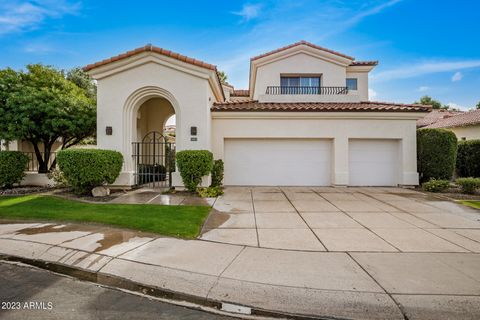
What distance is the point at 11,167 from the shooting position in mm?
9641

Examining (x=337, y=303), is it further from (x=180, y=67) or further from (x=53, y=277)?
(x=180, y=67)

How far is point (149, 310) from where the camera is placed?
2688 mm

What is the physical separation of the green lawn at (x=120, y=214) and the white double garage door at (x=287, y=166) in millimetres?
4726

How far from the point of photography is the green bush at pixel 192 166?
905 centimetres

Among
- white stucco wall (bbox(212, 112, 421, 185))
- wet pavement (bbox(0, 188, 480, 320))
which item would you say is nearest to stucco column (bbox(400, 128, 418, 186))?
white stucco wall (bbox(212, 112, 421, 185))

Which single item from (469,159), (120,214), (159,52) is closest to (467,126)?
(469,159)

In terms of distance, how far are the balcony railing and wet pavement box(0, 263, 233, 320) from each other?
14953 mm

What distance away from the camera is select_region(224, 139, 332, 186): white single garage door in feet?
38.3

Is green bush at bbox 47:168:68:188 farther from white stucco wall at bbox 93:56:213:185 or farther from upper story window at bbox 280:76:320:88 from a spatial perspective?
upper story window at bbox 280:76:320:88

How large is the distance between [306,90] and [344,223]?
479 inches

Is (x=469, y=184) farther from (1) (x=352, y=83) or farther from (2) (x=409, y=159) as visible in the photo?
(1) (x=352, y=83)

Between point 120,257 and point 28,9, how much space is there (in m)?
11.2

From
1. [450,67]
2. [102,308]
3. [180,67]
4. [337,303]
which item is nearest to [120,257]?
[102,308]

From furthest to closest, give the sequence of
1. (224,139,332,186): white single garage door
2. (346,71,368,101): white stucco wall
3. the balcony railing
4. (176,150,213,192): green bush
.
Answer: (346,71,368,101): white stucco wall, the balcony railing, (224,139,332,186): white single garage door, (176,150,213,192): green bush
